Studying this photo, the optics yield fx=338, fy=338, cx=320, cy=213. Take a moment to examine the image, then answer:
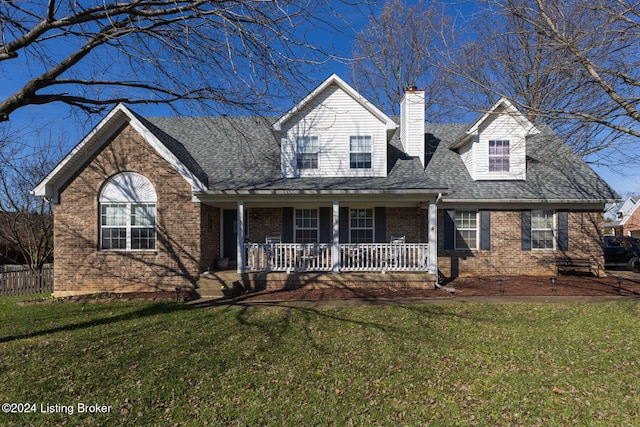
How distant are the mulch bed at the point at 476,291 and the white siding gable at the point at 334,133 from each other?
4191 millimetres

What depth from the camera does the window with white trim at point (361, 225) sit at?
13383 millimetres

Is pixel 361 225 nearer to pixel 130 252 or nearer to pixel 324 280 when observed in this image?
pixel 324 280

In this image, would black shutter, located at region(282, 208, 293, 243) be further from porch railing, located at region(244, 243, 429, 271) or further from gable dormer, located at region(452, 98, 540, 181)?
gable dormer, located at region(452, 98, 540, 181)

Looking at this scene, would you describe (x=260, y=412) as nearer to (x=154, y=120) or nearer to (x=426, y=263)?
(x=426, y=263)

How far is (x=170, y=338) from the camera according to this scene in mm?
6793

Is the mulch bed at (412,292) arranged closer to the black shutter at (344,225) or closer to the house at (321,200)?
the house at (321,200)

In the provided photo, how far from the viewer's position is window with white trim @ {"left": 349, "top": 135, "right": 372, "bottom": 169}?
12344 millimetres

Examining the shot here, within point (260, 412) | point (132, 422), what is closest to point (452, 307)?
point (260, 412)

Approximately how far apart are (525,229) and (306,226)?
8.47 m

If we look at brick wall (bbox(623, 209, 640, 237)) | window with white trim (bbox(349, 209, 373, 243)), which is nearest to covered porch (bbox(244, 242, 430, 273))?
window with white trim (bbox(349, 209, 373, 243))

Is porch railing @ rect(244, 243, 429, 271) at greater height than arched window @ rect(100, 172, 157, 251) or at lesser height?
lesser

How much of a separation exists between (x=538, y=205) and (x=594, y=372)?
30.6 ft

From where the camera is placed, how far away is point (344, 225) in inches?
524

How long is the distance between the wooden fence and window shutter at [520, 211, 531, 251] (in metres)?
17.7
